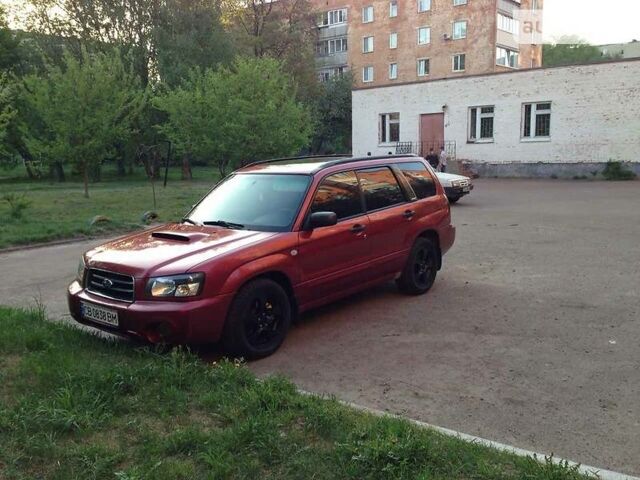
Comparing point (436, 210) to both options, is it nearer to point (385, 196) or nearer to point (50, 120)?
point (385, 196)

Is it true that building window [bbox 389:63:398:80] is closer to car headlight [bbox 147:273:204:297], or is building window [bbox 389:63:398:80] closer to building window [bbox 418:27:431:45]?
building window [bbox 418:27:431:45]

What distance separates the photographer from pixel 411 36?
5191 centimetres

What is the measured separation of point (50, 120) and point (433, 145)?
66.7ft

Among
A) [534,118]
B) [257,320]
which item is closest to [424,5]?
[534,118]

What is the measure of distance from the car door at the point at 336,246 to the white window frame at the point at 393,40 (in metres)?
50.5

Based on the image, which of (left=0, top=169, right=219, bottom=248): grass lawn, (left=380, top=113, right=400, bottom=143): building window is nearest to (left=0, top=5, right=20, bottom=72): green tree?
(left=0, top=169, right=219, bottom=248): grass lawn

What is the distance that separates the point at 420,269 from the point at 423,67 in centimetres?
4791

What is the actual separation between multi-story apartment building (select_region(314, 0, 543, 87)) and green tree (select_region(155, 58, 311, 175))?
92.3 feet

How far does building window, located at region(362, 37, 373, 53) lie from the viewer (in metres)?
55.3

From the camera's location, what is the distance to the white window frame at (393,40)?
53.2 m

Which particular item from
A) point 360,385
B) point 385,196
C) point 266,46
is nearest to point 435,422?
point 360,385

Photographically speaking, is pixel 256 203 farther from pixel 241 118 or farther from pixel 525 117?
pixel 525 117

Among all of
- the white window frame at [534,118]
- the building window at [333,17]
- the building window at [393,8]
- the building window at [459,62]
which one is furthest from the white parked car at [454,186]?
the building window at [333,17]

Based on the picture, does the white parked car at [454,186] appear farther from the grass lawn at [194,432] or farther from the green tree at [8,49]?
the green tree at [8,49]
